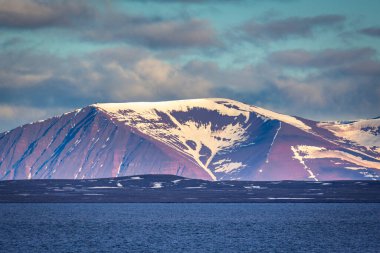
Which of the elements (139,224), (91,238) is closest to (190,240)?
(91,238)

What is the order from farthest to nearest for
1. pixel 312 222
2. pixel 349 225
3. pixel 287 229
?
pixel 312 222 < pixel 349 225 < pixel 287 229

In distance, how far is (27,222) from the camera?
6112 inches

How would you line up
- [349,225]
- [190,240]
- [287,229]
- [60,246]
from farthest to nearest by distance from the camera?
[349,225] < [287,229] < [190,240] < [60,246]

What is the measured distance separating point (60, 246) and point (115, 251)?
9.24m

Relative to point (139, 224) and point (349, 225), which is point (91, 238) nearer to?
point (139, 224)

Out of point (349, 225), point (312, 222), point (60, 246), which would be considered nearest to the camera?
point (60, 246)

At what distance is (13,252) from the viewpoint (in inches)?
3679

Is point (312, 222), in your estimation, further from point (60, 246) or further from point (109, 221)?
point (60, 246)

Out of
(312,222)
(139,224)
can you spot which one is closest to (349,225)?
(312,222)

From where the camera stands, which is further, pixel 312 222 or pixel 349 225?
pixel 312 222

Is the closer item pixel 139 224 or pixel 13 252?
pixel 13 252

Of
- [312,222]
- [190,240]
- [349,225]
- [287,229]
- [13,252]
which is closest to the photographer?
[13,252]

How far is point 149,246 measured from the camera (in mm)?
101125

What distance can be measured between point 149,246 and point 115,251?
694 cm
